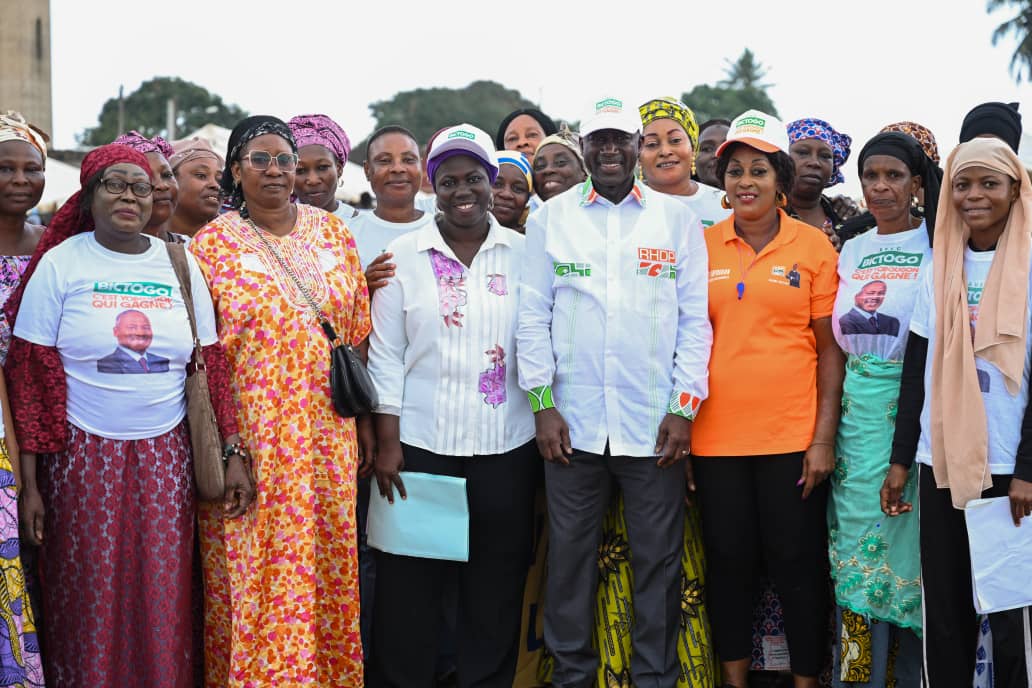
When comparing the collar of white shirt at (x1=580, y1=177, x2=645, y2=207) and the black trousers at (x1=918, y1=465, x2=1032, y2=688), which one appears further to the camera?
the collar of white shirt at (x1=580, y1=177, x2=645, y2=207)

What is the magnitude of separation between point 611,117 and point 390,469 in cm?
174

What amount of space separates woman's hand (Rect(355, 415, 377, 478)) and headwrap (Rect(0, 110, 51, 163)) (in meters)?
1.90

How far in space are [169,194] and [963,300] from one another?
11.2 feet

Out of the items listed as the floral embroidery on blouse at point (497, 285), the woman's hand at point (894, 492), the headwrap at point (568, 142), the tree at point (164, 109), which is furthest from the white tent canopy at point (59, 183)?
the tree at point (164, 109)

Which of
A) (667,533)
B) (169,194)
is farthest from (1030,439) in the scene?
(169,194)

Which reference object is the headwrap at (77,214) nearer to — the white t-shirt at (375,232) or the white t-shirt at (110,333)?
the white t-shirt at (110,333)

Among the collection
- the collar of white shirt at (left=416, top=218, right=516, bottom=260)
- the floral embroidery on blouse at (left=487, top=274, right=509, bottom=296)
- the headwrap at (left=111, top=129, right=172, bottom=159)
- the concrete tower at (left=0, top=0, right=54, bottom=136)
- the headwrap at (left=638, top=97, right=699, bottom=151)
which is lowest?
the floral embroidery on blouse at (left=487, top=274, right=509, bottom=296)

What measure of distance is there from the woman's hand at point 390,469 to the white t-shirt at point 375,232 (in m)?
1.30

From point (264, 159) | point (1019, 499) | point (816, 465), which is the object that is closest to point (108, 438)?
point (264, 159)

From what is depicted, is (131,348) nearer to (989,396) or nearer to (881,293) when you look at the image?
(881,293)

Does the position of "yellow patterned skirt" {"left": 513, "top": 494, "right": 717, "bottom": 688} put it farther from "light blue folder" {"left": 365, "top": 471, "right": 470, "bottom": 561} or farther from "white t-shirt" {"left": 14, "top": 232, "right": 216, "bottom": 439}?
"white t-shirt" {"left": 14, "top": 232, "right": 216, "bottom": 439}

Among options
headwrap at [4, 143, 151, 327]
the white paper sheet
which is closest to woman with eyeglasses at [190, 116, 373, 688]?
headwrap at [4, 143, 151, 327]

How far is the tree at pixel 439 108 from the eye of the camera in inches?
2031

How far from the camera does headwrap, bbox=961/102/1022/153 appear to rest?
163 inches
